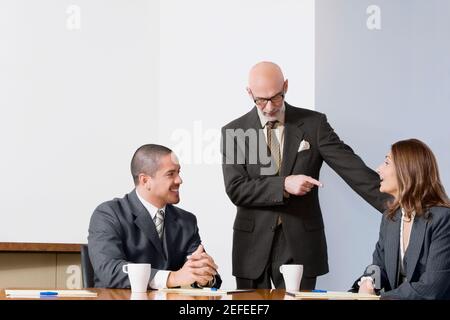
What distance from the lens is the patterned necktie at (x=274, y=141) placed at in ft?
12.0

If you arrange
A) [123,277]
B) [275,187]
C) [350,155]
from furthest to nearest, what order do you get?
[350,155], [275,187], [123,277]

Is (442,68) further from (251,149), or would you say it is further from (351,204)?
(251,149)

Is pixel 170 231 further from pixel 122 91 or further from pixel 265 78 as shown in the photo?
pixel 122 91

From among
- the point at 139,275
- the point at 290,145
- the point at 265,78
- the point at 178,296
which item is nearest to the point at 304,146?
the point at 290,145

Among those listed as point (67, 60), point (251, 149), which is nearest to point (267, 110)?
point (251, 149)

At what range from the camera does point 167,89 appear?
4555mm

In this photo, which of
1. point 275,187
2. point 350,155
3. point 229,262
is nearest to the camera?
point 275,187

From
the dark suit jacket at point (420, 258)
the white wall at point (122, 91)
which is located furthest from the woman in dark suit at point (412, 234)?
the white wall at point (122, 91)

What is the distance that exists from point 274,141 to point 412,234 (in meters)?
0.97

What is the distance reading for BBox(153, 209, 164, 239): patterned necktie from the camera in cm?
312

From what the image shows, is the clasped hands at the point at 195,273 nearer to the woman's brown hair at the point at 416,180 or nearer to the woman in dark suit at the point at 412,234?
the woman in dark suit at the point at 412,234

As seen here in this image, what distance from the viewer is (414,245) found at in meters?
2.82

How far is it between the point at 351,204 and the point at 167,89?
44.3 inches

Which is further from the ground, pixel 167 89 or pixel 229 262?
pixel 167 89
